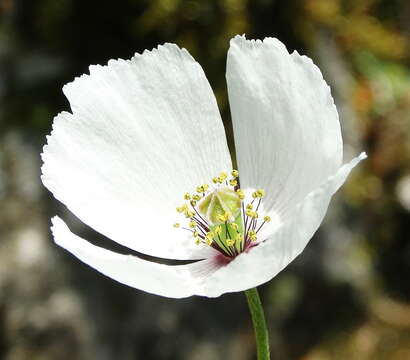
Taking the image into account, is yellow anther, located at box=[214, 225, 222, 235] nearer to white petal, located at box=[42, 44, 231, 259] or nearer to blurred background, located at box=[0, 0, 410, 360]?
white petal, located at box=[42, 44, 231, 259]

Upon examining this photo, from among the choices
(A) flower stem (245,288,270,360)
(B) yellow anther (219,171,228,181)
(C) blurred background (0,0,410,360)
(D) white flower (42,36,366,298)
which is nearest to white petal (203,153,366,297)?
(A) flower stem (245,288,270,360)

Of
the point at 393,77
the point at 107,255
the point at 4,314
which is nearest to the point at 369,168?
the point at 393,77

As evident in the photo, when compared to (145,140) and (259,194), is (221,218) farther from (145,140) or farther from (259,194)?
(145,140)

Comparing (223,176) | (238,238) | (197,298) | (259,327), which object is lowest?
(259,327)

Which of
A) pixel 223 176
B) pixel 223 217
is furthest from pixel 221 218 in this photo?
pixel 223 176

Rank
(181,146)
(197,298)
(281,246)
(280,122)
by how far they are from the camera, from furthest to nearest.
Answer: (197,298) < (181,146) < (280,122) < (281,246)

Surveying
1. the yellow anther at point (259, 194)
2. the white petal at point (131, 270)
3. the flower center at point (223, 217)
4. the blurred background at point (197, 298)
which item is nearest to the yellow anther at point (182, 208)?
the flower center at point (223, 217)

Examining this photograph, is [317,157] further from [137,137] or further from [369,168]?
[369,168]
